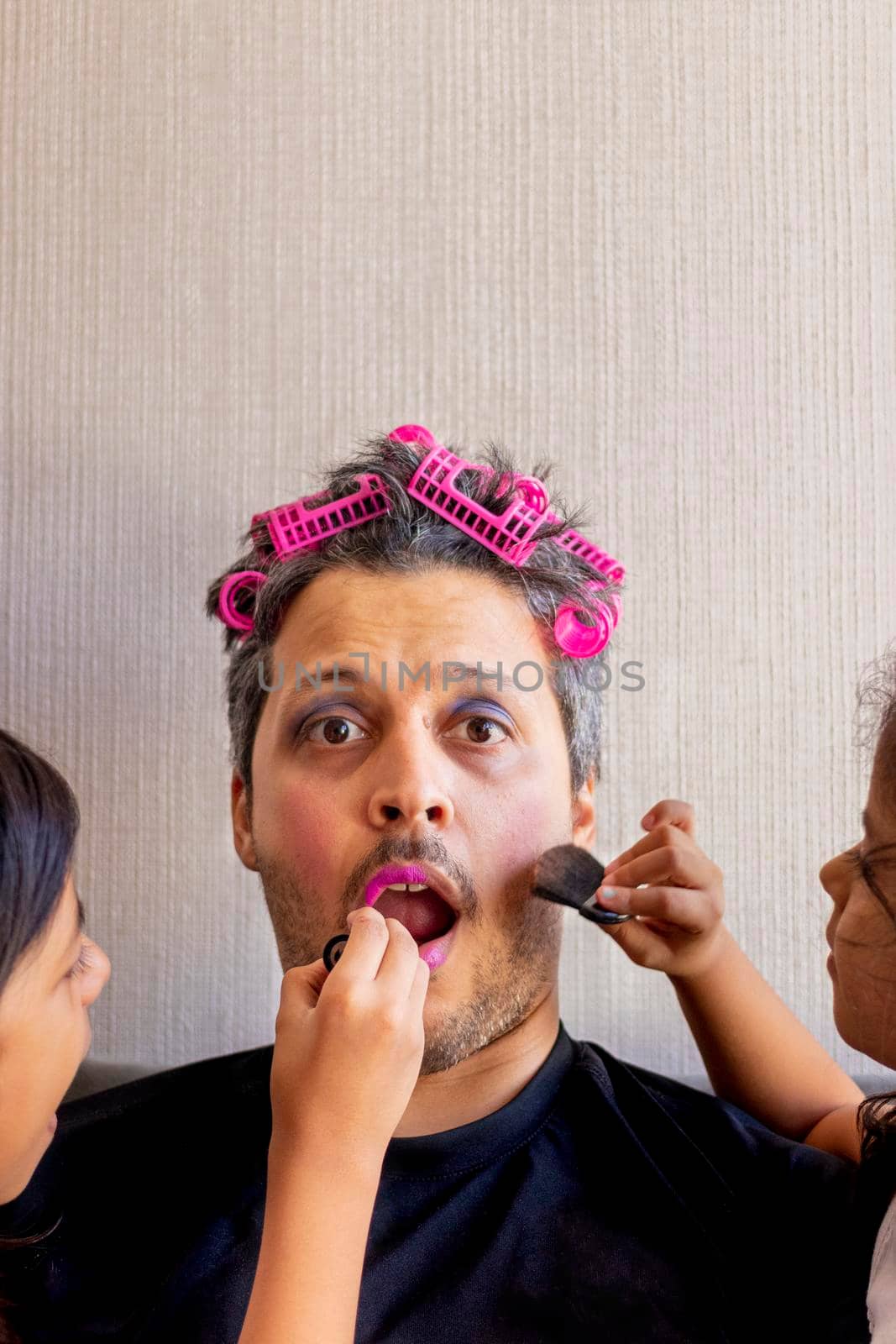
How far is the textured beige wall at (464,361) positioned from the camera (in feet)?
5.00

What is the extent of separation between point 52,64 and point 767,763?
1316 mm

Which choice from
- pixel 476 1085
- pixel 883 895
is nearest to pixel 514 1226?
pixel 476 1085

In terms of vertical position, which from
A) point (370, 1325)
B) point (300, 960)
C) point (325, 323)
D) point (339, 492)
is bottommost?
point (370, 1325)

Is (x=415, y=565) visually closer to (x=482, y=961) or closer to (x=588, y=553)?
(x=588, y=553)

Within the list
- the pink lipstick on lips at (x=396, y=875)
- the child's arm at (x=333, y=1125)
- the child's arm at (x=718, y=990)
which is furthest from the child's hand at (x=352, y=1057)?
the child's arm at (x=718, y=990)

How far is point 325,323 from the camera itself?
157 centimetres

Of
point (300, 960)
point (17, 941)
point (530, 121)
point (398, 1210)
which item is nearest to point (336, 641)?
point (300, 960)

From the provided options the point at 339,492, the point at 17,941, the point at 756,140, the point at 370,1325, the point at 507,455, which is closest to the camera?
the point at 17,941

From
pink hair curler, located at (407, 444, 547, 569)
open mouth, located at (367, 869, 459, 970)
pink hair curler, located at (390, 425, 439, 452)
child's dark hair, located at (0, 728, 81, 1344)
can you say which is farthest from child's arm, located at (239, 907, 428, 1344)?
pink hair curler, located at (390, 425, 439, 452)

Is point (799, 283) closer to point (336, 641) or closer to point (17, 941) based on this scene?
point (336, 641)

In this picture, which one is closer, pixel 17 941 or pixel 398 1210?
pixel 17 941

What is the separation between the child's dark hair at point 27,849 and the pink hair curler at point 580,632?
55 cm

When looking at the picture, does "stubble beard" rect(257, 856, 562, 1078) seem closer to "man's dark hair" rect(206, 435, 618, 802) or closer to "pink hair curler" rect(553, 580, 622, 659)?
"man's dark hair" rect(206, 435, 618, 802)

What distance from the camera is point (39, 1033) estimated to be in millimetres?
936
